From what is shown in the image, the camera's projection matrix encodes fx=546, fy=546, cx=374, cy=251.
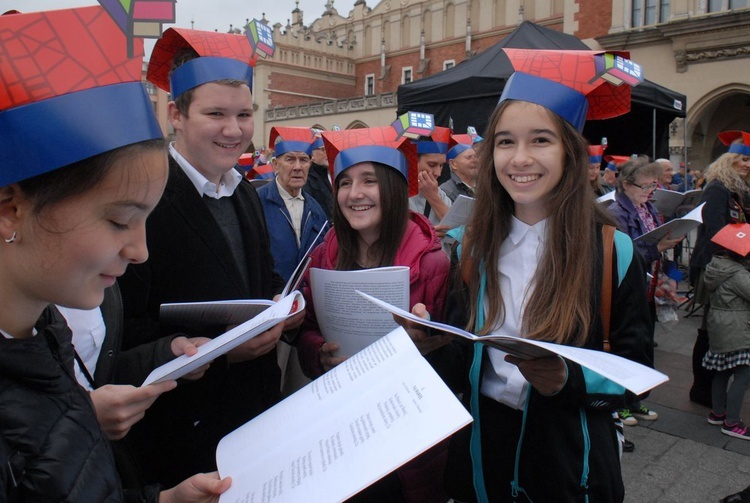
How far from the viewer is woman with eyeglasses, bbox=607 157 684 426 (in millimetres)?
4137

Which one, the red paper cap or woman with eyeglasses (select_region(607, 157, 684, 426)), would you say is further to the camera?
woman with eyeglasses (select_region(607, 157, 684, 426))

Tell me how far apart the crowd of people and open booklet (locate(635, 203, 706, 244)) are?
7.41 feet

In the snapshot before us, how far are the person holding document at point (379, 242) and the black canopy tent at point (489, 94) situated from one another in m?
5.51

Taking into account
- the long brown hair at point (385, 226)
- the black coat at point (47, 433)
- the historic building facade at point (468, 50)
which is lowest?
the black coat at point (47, 433)

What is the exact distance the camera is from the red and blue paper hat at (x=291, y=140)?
484cm

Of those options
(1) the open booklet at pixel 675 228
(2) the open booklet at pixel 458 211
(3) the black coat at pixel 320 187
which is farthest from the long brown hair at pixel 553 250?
(3) the black coat at pixel 320 187

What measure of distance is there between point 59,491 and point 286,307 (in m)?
0.65

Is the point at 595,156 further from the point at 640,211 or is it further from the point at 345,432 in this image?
the point at 345,432

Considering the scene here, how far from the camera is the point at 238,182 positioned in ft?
6.86

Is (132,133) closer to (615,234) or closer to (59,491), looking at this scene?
(59,491)

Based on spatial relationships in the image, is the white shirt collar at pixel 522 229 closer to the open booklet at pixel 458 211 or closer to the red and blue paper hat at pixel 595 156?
the open booklet at pixel 458 211

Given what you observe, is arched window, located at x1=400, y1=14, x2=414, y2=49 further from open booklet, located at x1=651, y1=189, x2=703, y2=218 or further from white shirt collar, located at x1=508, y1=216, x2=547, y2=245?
white shirt collar, located at x1=508, y1=216, x2=547, y2=245

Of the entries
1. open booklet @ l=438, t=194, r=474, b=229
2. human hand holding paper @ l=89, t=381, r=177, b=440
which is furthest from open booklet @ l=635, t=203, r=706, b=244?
human hand holding paper @ l=89, t=381, r=177, b=440

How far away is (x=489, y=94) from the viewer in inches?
296
